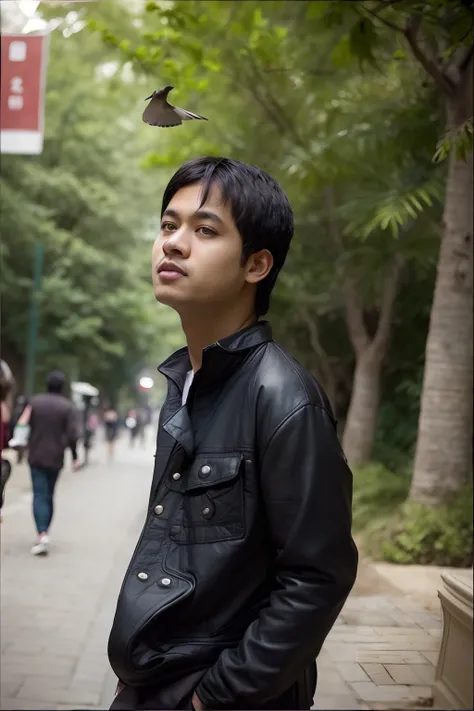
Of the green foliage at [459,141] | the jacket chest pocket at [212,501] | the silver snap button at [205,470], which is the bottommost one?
the jacket chest pocket at [212,501]

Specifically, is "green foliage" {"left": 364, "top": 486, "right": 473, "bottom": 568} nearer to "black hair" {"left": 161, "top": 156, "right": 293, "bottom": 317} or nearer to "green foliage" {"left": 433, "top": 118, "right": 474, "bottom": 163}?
"green foliage" {"left": 433, "top": 118, "right": 474, "bottom": 163}

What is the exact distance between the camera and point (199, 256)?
1.40 m

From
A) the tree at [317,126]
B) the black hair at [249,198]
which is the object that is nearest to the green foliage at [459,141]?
the tree at [317,126]

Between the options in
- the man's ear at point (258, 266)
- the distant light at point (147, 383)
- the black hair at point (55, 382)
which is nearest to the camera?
the man's ear at point (258, 266)

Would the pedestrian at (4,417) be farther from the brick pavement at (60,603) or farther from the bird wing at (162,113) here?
the bird wing at (162,113)

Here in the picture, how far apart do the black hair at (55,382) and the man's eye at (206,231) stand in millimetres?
3718

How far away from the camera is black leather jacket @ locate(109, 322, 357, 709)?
3.97 feet

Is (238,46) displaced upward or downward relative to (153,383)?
upward

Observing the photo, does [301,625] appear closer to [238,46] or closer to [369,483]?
[369,483]

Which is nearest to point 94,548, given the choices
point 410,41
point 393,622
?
point 393,622

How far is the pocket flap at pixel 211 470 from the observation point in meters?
1.28

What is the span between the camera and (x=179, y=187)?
1.44m

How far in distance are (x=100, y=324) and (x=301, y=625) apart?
12.0 feet

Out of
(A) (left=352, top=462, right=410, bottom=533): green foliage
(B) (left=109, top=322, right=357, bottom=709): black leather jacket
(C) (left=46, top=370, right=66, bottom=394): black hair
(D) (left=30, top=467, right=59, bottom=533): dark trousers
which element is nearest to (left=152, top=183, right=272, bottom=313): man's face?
(B) (left=109, top=322, right=357, bottom=709): black leather jacket
